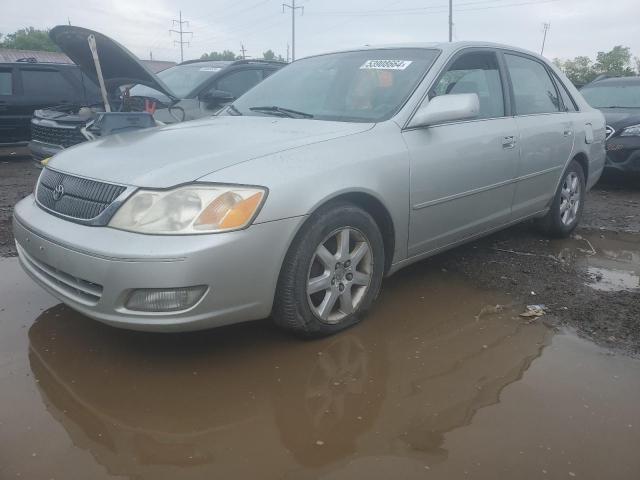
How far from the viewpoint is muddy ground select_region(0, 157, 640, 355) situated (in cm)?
332

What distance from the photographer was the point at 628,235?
5.28 meters

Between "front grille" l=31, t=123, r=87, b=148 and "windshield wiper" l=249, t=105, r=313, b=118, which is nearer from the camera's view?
"windshield wiper" l=249, t=105, r=313, b=118

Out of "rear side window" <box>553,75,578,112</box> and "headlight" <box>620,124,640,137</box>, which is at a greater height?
"rear side window" <box>553,75,578,112</box>

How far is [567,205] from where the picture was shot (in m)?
4.99

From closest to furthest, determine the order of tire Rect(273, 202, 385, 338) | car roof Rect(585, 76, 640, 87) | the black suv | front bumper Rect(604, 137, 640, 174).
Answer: tire Rect(273, 202, 385, 338) < front bumper Rect(604, 137, 640, 174) < car roof Rect(585, 76, 640, 87) < the black suv

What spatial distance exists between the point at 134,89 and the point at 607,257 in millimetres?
6157

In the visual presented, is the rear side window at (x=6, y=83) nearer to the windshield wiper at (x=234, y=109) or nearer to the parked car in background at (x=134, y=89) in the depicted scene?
the parked car in background at (x=134, y=89)

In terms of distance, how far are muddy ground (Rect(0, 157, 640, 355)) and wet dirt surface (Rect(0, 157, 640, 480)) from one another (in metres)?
0.02

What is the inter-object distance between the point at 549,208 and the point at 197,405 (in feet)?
11.8

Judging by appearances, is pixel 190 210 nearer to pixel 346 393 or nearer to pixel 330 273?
pixel 330 273

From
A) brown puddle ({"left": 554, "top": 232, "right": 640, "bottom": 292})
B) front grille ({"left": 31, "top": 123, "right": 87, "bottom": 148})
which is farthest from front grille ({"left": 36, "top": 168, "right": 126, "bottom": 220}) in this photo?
front grille ({"left": 31, "top": 123, "right": 87, "bottom": 148})

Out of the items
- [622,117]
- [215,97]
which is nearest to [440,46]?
[215,97]

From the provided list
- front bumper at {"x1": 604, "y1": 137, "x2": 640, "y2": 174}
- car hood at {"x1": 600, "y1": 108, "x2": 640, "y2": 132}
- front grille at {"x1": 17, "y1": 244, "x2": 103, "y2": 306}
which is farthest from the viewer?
→ car hood at {"x1": 600, "y1": 108, "x2": 640, "y2": 132}

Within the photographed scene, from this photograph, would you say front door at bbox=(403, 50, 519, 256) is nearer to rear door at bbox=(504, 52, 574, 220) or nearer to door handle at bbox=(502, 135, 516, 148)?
door handle at bbox=(502, 135, 516, 148)
